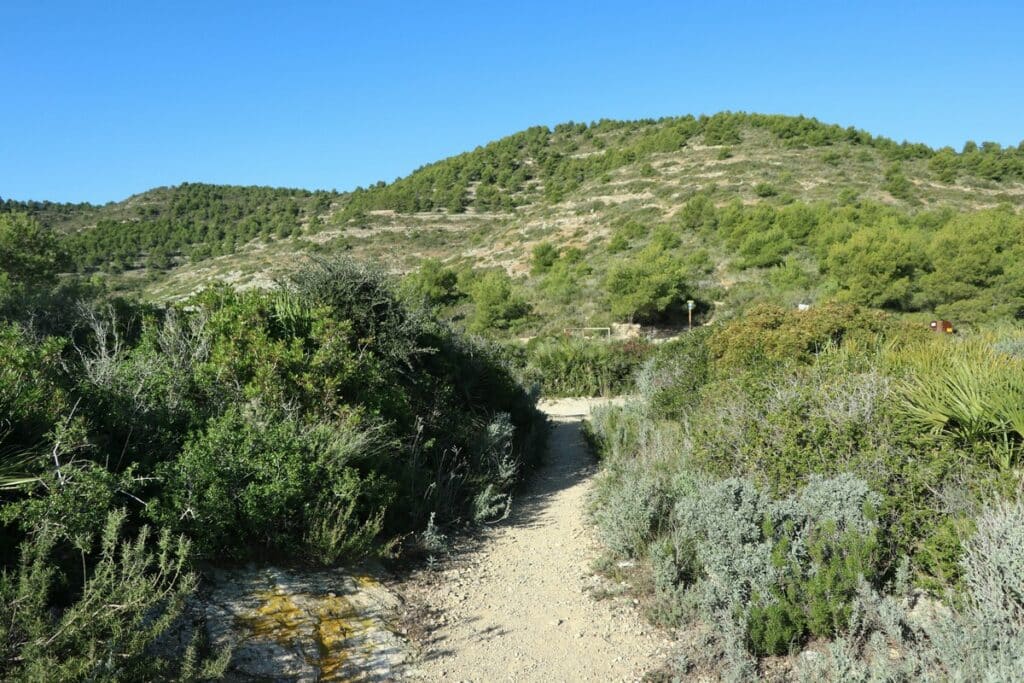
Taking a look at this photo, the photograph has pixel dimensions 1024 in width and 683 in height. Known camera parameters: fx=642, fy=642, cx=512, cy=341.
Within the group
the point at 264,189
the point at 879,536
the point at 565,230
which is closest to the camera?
the point at 879,536

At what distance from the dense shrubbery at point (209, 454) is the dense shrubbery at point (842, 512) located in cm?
213

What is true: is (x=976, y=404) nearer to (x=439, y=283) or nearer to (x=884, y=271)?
(x=884, y=271)

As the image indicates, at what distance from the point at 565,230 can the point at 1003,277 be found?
86.7 ft

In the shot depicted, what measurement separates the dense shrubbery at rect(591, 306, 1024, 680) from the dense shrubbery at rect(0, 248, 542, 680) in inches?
83.7

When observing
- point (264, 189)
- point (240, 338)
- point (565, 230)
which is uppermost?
point (264, 189)

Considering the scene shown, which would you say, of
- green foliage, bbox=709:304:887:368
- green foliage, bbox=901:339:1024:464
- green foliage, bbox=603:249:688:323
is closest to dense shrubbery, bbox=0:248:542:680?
green foliage, bbox=709:304:887:368

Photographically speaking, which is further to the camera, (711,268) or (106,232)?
(106,232)

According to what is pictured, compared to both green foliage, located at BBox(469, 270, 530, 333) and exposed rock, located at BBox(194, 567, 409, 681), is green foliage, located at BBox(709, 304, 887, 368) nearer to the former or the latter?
exposed rock, located at BBox(194, 567, 409, 681)

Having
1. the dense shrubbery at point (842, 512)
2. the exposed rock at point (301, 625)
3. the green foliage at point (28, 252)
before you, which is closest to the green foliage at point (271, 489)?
the exposed rock at point (301, 625)

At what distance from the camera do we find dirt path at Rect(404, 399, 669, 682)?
405cm

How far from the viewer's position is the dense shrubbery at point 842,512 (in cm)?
352

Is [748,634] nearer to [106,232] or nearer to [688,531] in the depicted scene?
[688,531]

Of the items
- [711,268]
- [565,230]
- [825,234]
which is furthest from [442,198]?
[825,234]

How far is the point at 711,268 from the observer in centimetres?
3316
